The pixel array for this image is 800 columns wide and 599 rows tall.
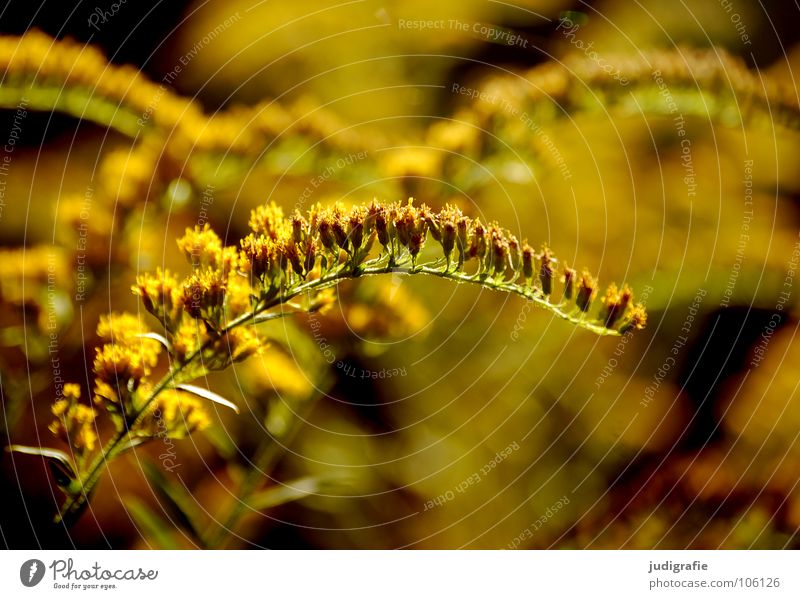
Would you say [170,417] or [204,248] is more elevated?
[204,248]

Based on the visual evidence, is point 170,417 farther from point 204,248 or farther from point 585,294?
point 585,294

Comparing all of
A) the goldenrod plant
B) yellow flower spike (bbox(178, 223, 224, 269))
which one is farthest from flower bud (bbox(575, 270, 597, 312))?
yellow flower spike (bbox(178, 223, 224, 269))

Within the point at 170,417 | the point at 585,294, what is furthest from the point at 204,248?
the point at 585,294

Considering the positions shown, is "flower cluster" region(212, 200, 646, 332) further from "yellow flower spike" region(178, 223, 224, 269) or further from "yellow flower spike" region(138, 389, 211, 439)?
"yellow flower spike" region(138, 389, 211, 439)

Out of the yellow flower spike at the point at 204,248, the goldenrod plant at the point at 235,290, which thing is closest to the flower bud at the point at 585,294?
the goldenrod plant at the point at 235,290

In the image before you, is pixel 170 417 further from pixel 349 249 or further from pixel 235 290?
pixel 349 249

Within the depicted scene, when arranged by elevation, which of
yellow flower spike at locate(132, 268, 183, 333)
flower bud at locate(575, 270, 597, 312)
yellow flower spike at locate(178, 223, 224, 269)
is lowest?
yellow flower spike at locate(132, 268, 183, 333)

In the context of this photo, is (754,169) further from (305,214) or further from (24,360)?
(24,360)

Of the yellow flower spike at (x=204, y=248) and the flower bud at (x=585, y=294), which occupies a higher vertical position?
the flower bud at (x=585, y=294)

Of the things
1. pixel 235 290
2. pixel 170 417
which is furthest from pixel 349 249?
pixel 170 417

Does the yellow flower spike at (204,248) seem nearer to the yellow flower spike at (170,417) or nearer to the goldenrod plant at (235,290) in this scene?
the goldenrod plant at (235,290)
